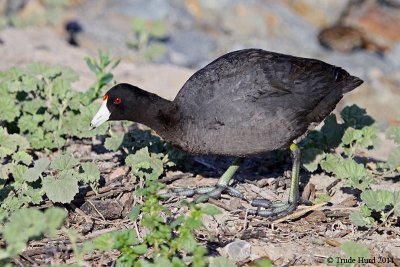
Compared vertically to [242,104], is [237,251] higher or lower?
lower

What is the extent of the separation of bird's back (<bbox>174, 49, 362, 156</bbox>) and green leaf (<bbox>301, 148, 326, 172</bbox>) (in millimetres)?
438

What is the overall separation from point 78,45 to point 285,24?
387 cm

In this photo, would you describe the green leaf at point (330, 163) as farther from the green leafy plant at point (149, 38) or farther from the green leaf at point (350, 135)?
the green leafy plant at point (149, 38)

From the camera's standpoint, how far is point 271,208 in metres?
6.16

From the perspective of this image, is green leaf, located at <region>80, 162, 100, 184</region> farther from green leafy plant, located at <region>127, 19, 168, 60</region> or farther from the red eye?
green leafy plant, located at <region>127, 19, 168, 60</region>

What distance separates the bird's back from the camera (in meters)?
6.03

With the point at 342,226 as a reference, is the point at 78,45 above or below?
above

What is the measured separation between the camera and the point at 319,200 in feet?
20.7

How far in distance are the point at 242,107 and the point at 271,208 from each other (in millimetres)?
841

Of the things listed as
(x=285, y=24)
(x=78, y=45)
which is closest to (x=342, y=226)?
(x=78, y=45)

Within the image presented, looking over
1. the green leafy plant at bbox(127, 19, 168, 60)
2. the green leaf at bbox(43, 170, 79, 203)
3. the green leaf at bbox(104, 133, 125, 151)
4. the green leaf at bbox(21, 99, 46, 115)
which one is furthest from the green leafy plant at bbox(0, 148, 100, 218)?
the green leafy plant at bbox(127, 19, 168, 60)

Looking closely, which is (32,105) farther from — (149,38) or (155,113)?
(149,38)

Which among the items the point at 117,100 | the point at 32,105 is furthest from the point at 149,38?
the point at 117,100

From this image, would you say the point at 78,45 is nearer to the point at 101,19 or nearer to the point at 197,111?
the point at 101,19
